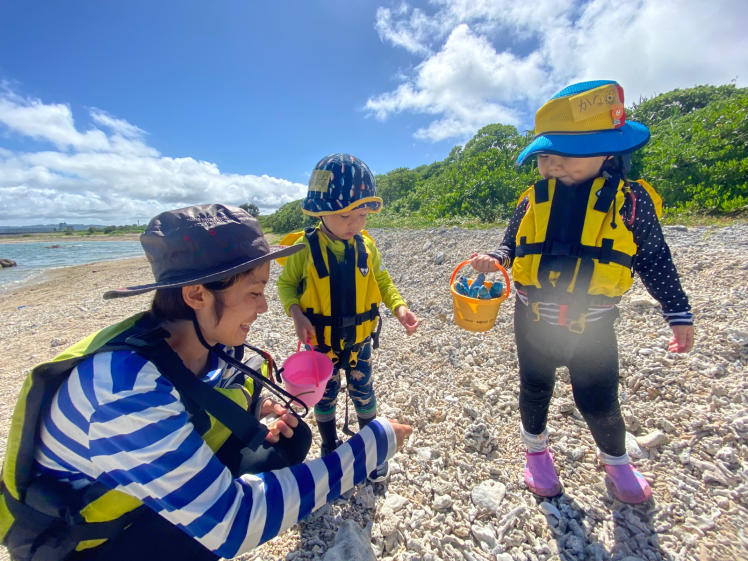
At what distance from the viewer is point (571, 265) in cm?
192

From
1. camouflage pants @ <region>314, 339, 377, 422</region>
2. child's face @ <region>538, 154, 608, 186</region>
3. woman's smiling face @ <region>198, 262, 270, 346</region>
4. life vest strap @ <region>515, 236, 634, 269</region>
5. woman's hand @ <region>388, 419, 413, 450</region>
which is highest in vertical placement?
child's face @ <region>538, 154, 608, 186</region>

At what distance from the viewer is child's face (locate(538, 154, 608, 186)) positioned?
6.23ft

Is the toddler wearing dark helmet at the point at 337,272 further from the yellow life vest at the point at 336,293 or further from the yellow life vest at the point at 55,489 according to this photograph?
the yellow life vest at the point at 55,489

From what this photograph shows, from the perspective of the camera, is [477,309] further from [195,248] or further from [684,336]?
[195,248]

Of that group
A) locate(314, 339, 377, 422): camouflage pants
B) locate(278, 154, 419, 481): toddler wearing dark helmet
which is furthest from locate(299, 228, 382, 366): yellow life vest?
locate(314, 339, 377, 422): camouflage pants

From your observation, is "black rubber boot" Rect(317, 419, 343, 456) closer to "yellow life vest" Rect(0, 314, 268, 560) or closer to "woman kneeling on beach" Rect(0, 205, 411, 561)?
"woman kneeling on beach" Rect(0, 205, 411, 561)

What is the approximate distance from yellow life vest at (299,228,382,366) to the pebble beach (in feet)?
3.57

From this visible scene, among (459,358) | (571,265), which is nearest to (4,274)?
(459,358)

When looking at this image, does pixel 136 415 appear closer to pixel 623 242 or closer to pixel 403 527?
pixel 403 527

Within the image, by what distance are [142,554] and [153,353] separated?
0.87m

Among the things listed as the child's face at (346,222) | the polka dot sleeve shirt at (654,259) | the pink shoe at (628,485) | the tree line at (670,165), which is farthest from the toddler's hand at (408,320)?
the tree line at (670,165)

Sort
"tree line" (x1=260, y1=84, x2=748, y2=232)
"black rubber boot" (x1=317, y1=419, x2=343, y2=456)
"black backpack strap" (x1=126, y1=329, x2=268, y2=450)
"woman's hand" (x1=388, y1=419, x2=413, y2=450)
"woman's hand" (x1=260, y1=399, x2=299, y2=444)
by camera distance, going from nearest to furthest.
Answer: "black backpack strap" (x1=126, y1=329, x2=268, y2=450), "woman's hand" (x1=388, y1=419, x2=413, y2=450), "woman's hand" (x1=260, y1=399, x2=299, y2=444), "black rubber boot" (x1=317, y1=419, x2=343, y2=456), "tree line" (x1=260, y1=84, x2=748, y2=232)

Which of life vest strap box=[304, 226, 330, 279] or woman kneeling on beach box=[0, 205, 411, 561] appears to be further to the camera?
life vest strap box=[304, 226, 330, 279]

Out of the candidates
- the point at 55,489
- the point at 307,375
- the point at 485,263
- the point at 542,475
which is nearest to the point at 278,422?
the point at 307,375
